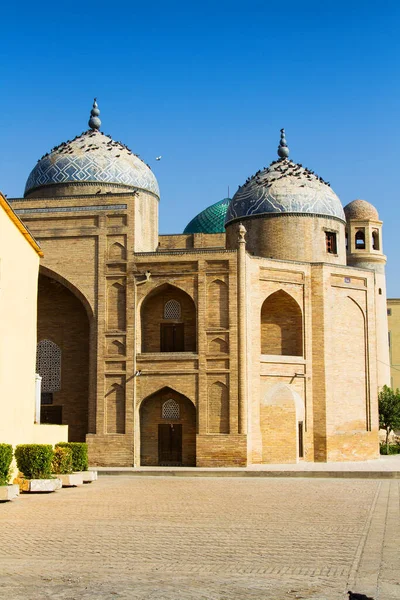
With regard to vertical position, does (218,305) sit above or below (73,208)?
below

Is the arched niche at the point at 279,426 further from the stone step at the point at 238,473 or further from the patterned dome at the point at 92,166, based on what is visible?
the patterned dome at the point at 92,166

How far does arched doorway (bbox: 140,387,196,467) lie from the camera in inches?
997

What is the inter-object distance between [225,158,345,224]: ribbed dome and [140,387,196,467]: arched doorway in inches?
290

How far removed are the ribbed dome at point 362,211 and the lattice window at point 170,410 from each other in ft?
46.4

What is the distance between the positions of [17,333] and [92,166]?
11926 mm

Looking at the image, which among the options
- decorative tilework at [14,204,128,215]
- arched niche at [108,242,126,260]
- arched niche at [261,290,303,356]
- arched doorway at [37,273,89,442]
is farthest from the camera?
arched niche at [261,290,303,356]

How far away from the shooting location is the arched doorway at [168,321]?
26047mm

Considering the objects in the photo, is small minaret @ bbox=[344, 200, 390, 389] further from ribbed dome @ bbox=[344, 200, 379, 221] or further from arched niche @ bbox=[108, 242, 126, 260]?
arched niche @ bbox=[108, 242, 126, 260]

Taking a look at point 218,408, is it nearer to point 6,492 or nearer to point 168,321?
point 168,321

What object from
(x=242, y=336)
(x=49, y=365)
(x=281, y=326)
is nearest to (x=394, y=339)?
(x=281, y=326)

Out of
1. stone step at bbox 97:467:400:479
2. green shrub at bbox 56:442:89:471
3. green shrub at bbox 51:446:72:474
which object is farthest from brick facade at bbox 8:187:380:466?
green shrub at bbox 51:446:72:474

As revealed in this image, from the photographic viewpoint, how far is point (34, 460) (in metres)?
16.3

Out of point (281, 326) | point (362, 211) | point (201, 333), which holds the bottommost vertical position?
point (201, 333)

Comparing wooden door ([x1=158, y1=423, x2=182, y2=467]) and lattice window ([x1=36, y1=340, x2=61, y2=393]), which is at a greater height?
lattice window ([x1=36, y1=340, x2=61, y2=393])
